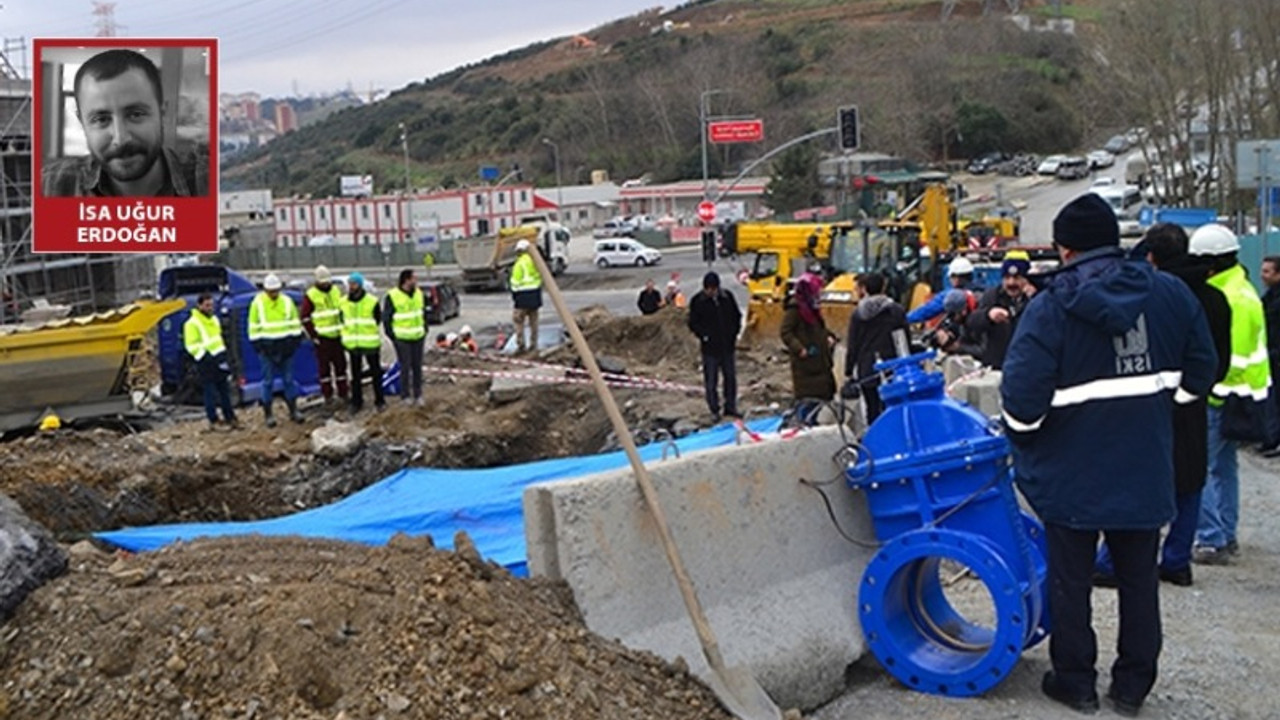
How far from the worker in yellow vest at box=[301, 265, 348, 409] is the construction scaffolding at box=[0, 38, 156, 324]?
1811 centimetres

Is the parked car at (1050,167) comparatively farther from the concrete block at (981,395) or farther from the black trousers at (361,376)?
the concrete block at (981,395)

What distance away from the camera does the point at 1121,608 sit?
5.47 m

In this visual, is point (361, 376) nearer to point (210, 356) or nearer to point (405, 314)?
point (405, 314)

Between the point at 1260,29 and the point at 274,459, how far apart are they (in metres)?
32.8

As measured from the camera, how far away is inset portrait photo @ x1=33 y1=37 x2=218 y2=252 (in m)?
11.8

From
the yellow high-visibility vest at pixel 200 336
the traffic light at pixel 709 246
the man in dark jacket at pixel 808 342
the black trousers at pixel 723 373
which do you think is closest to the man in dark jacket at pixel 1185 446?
the man in dark jacket at pixel 808 342

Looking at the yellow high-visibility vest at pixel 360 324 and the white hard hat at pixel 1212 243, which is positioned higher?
the white hard hat at pixel 1212 243

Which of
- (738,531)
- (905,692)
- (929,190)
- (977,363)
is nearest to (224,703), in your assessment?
(738,531)

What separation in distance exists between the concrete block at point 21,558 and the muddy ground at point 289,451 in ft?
15.0

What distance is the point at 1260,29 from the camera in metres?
37.6

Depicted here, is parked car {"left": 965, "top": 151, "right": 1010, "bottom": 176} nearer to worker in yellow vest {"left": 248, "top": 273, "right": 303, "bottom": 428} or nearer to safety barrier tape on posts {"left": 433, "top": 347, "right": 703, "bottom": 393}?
safety barrier tape on posts {"left": 433, "top": 347, "right": 703, "bottom": 393}

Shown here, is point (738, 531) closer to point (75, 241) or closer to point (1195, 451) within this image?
point (1195, 451)

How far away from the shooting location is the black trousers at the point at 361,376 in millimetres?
15867

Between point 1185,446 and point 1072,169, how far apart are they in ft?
243
